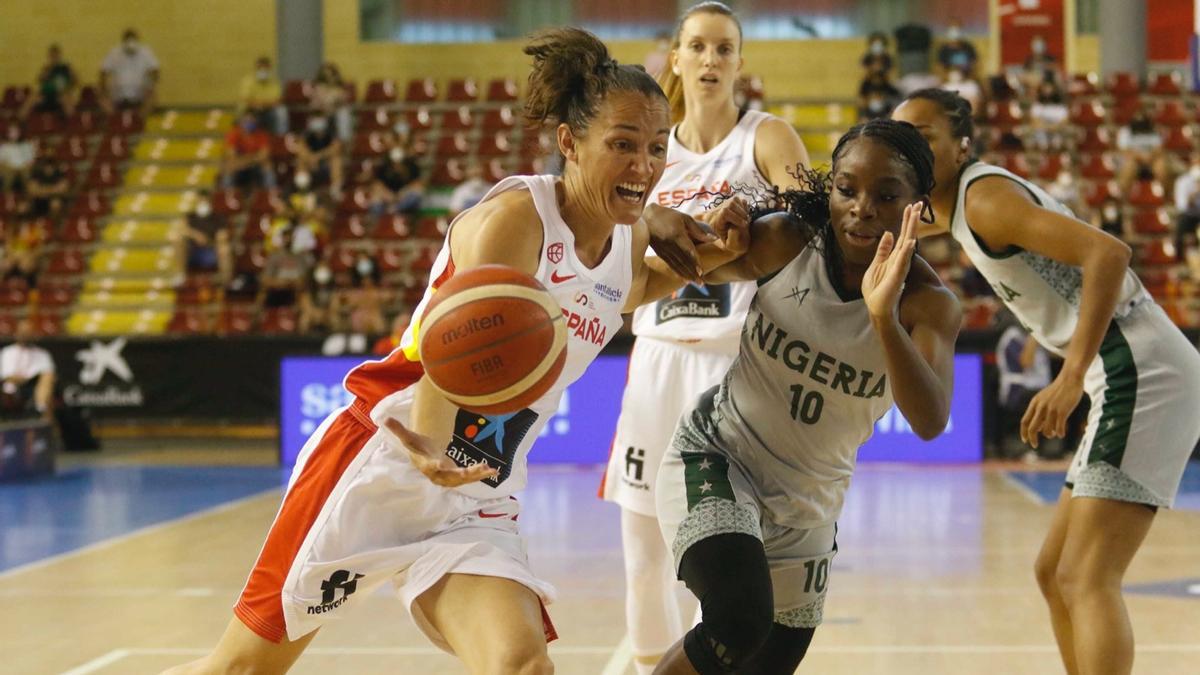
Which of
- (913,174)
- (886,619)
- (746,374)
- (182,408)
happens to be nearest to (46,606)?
(886,619)

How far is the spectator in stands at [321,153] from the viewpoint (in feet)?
60.7

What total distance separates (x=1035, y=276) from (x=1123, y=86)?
1671 centimetres

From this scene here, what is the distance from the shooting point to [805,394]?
362 centimetres

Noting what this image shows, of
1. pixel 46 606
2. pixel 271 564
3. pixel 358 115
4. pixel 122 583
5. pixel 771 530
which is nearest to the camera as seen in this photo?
pixel 271 564

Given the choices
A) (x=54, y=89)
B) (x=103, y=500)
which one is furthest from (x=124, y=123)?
(x=103, y=500)

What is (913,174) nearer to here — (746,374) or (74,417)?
(746,374)

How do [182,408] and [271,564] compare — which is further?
[182,408]

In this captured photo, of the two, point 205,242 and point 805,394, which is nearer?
point 805,394

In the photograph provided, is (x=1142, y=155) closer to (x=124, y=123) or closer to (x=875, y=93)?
(x=875, y=93)

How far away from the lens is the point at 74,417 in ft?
48.2

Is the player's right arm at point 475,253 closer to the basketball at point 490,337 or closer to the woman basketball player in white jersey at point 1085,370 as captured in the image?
the basketball at point 490,337

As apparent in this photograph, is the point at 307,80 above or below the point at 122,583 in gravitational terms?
above

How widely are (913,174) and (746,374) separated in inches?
25.9

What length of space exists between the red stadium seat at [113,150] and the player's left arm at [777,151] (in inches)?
688
